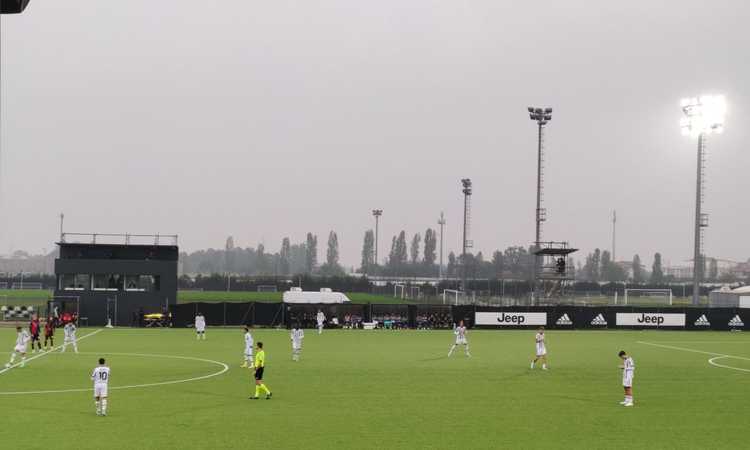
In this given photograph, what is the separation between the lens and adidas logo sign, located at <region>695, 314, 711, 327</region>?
230ft

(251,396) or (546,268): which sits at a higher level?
(546,268)

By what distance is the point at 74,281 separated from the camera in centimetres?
6575

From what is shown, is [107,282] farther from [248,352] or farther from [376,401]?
[376,401]

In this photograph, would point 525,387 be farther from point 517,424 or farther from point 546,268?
point 546,268

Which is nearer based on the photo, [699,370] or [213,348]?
[699,370]

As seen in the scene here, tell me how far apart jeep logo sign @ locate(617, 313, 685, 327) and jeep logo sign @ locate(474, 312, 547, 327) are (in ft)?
26.9

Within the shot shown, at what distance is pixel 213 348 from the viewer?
44.3 meters

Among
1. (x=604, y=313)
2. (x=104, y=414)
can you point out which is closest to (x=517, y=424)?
(x=104, y=414)

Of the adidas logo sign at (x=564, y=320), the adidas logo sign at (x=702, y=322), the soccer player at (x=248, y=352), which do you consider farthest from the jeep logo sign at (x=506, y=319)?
the soccer player at (x=248, y=352)

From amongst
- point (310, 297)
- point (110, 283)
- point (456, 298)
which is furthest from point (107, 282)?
point (456, 298)

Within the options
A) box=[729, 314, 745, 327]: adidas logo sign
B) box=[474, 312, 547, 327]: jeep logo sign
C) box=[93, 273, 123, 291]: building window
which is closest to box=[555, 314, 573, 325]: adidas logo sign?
box=[474, 312, 547, 327]: jeep logo sign

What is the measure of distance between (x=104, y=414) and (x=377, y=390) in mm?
9918

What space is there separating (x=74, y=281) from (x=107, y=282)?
9.52 feet

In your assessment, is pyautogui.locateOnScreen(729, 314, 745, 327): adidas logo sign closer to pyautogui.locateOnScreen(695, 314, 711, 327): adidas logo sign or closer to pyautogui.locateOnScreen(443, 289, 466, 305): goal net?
pyautogui.locateOnScreen(695, 314, 711, 327): adidas logo sign
